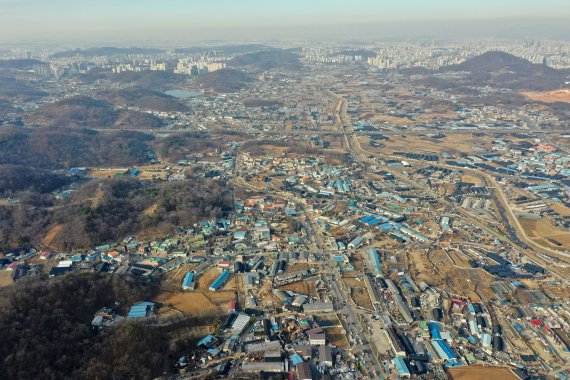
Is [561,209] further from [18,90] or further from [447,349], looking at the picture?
[18,90]

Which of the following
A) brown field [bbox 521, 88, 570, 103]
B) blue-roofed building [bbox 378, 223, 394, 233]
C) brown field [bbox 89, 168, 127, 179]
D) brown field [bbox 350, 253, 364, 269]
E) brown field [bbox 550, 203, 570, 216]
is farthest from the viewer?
brown field [bbox 521, 88, 570, 103]

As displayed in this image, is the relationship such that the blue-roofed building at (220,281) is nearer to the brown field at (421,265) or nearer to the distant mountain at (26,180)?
the brown field at (421,265)

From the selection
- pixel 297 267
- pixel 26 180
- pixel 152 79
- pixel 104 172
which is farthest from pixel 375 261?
pixel 152 79

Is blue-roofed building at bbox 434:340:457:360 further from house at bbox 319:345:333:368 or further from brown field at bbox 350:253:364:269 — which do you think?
brown field at bbox 350:253:364:269

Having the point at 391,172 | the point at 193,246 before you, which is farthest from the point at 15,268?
the point at 391,172

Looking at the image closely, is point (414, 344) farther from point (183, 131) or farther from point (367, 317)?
point (183, 131)

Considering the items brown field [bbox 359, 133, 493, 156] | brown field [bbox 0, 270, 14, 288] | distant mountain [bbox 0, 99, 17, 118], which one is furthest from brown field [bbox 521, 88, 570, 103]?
distant mountain [bbox 0, 99, 17, 118]

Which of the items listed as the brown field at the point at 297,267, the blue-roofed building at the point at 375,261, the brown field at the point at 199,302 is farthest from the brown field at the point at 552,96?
the brown field at the point at 199,302
